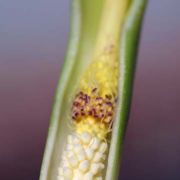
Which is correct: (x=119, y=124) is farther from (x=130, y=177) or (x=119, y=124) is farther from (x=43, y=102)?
(x=130, y=177)

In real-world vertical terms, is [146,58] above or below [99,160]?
above

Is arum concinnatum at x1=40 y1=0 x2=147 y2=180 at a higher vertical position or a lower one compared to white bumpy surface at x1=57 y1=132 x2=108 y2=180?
higher

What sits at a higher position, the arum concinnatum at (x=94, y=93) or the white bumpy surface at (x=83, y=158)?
the arum concinnatum at (x=94, y=93)

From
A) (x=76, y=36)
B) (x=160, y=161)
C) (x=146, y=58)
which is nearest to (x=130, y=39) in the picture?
(x=76, y=36)
